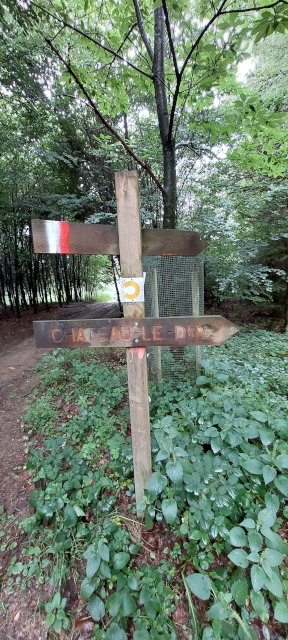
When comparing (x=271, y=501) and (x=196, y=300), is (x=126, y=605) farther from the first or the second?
(x=196, y=300)

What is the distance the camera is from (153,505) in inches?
67.3

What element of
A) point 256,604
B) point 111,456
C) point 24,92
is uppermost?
point 24,92

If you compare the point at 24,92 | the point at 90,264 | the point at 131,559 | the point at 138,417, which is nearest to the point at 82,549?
the point at 131,559

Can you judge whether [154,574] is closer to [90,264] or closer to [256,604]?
[256,604]

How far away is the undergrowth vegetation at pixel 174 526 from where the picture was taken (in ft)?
4.19

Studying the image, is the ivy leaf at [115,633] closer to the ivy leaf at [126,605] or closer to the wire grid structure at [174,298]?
the ivy leaf at [126,605]

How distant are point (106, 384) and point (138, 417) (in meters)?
1.48

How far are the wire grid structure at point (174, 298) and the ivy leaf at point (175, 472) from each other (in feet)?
4.43

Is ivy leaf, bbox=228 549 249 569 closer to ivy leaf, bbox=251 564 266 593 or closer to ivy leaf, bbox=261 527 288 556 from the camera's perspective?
ivy leaf, bbox=251 564 266 593

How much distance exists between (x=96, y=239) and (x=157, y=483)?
5.61 feet

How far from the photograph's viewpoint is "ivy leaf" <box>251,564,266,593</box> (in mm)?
1188

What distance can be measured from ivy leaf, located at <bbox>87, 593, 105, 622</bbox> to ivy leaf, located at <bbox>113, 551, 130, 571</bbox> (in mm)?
180

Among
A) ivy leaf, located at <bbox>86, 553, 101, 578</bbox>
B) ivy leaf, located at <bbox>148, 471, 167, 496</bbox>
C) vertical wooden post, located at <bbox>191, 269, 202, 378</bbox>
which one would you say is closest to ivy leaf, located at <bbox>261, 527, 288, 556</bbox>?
ivy leaf, located at <bbox>148, 471, 167, 496</bbox>

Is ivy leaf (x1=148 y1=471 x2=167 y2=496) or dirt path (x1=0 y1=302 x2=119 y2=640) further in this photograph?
ivy leaf (x1=148 y1=471 x2=167 y2=496)
